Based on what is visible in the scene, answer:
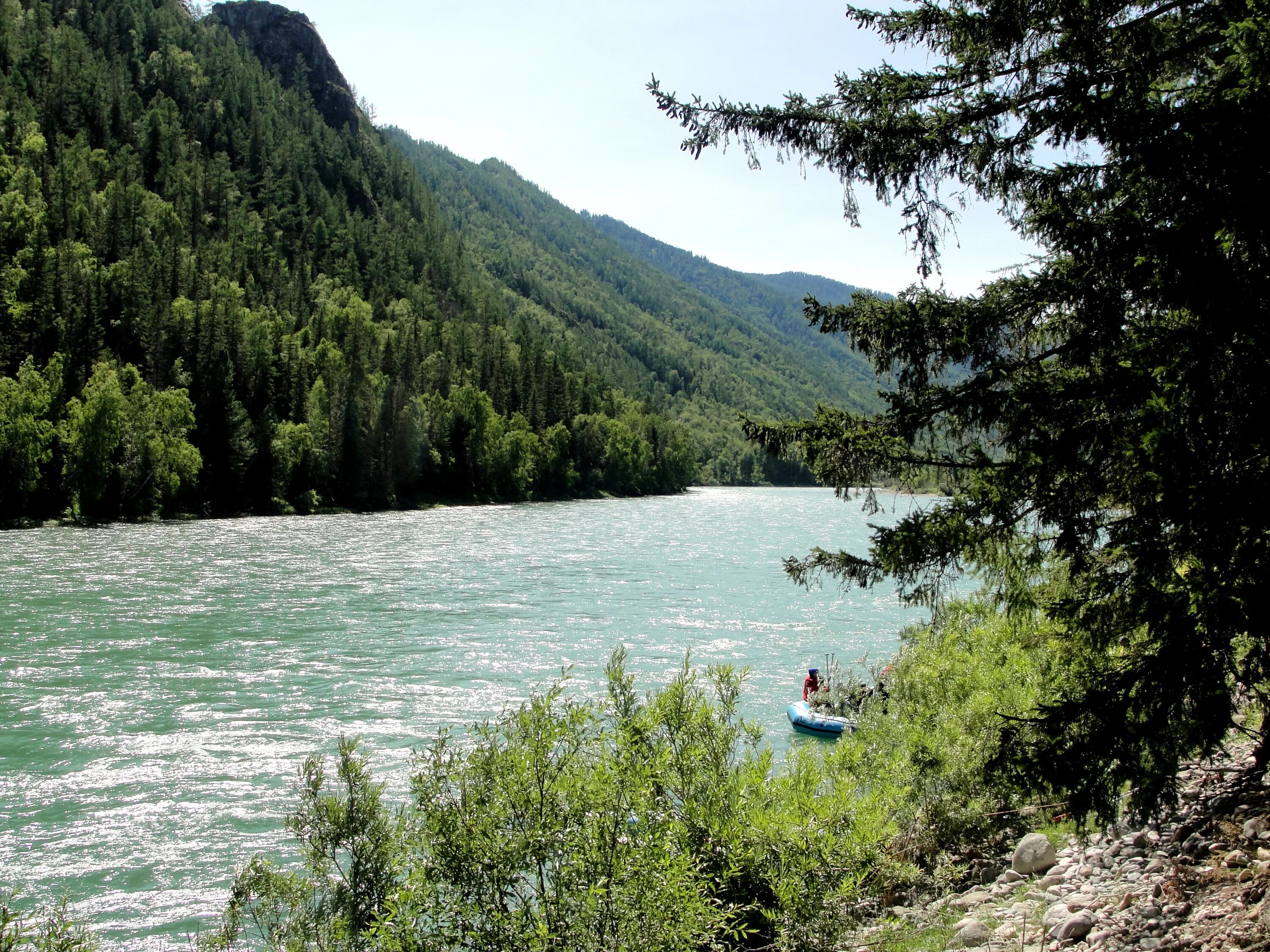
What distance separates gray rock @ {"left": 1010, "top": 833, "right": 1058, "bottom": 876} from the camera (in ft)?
29.7

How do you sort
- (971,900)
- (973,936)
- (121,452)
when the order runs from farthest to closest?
(121,452), (971,900), (973,936)

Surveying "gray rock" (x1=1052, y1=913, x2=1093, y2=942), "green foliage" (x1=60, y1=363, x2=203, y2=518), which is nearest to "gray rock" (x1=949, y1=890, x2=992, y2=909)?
"gray rock" (x1=1052, y1=913, x2=1093, y2=942)

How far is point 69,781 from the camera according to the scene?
16500mm

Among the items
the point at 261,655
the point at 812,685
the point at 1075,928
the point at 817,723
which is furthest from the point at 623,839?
the point at 261,655

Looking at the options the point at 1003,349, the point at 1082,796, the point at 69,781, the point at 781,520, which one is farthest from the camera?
the point at 781,520

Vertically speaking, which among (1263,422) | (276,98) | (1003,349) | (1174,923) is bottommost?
(1174,923)

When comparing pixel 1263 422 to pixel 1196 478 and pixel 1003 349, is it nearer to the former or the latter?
pixel 1196 478

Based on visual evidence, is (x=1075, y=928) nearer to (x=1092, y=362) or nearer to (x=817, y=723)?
(x=1092, y=362)

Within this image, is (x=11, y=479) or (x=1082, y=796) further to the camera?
(x=11, y=479)

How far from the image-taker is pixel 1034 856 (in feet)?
30.1

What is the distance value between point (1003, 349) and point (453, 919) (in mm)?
7034

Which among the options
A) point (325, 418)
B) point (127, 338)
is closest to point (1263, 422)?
point (325, 418)

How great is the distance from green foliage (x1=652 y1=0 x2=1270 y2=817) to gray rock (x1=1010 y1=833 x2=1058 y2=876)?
281cm

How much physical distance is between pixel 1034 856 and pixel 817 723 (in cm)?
1073
